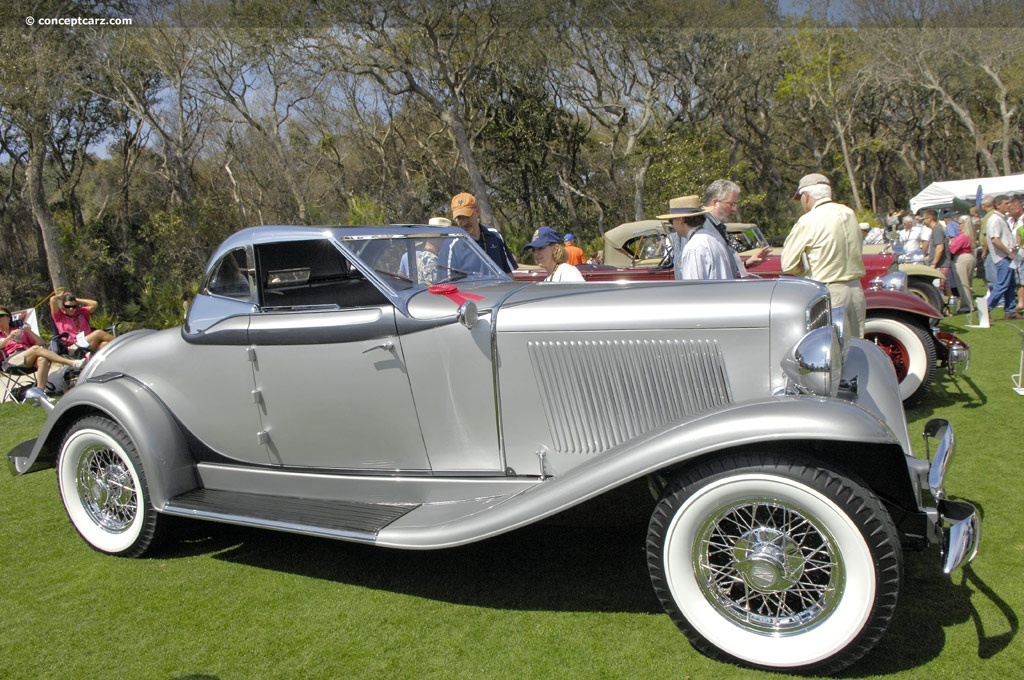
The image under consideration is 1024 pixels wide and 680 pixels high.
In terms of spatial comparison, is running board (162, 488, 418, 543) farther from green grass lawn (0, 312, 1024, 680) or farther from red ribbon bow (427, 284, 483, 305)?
red ribbon bow (427, 284, 483, 305)

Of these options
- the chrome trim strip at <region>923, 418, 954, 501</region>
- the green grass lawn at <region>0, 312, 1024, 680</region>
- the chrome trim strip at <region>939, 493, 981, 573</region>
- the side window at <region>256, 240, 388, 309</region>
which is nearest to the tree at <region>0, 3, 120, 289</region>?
the green grass lawn at <region>0, 312, 1024, 680</region>

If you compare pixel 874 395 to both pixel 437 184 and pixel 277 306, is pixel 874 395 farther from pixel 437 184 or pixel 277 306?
pixel 437 184

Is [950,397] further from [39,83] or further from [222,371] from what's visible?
[39,83]

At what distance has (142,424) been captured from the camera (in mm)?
3834

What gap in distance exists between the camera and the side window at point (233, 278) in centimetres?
387

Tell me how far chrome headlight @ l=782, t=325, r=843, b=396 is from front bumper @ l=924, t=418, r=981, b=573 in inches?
18.7

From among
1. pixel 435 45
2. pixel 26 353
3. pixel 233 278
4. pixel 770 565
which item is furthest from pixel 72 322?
pixel 435 45

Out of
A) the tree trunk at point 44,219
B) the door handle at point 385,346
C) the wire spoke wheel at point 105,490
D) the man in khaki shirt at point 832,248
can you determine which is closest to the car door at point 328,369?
the door handle at point 385,346

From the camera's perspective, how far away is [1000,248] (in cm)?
991

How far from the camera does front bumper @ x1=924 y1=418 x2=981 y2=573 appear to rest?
8.02 ft

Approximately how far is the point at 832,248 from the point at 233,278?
375cm

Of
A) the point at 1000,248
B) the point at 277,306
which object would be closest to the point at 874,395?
the point at 277,306

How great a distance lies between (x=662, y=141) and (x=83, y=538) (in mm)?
25138

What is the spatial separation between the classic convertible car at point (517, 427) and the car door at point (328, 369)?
0.01 metres
